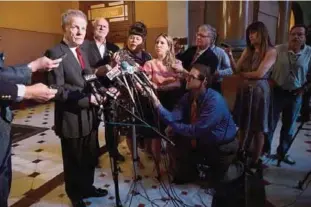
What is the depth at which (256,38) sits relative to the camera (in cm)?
209

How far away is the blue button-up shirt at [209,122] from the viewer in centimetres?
164

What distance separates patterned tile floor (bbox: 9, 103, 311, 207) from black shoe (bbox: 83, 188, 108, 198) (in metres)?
0.04

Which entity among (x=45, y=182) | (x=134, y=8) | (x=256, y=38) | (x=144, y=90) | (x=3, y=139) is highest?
(x=134, y=8)

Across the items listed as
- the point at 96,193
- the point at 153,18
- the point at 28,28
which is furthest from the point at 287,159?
the point at 28,28

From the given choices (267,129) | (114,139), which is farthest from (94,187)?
(267,129)

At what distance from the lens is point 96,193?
6.86 feet

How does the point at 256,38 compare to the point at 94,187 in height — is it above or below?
above

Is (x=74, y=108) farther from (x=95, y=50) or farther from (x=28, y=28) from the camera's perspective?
(x=28, y=28)

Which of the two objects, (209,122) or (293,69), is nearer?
(209,122)

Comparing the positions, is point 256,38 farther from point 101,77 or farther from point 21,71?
point 21,71

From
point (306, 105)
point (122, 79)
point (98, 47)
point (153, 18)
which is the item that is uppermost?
point (153, 18)

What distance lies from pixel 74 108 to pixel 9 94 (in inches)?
24.9

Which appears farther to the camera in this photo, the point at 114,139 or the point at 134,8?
the point at 134,8

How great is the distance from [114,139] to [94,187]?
66 centimetres
